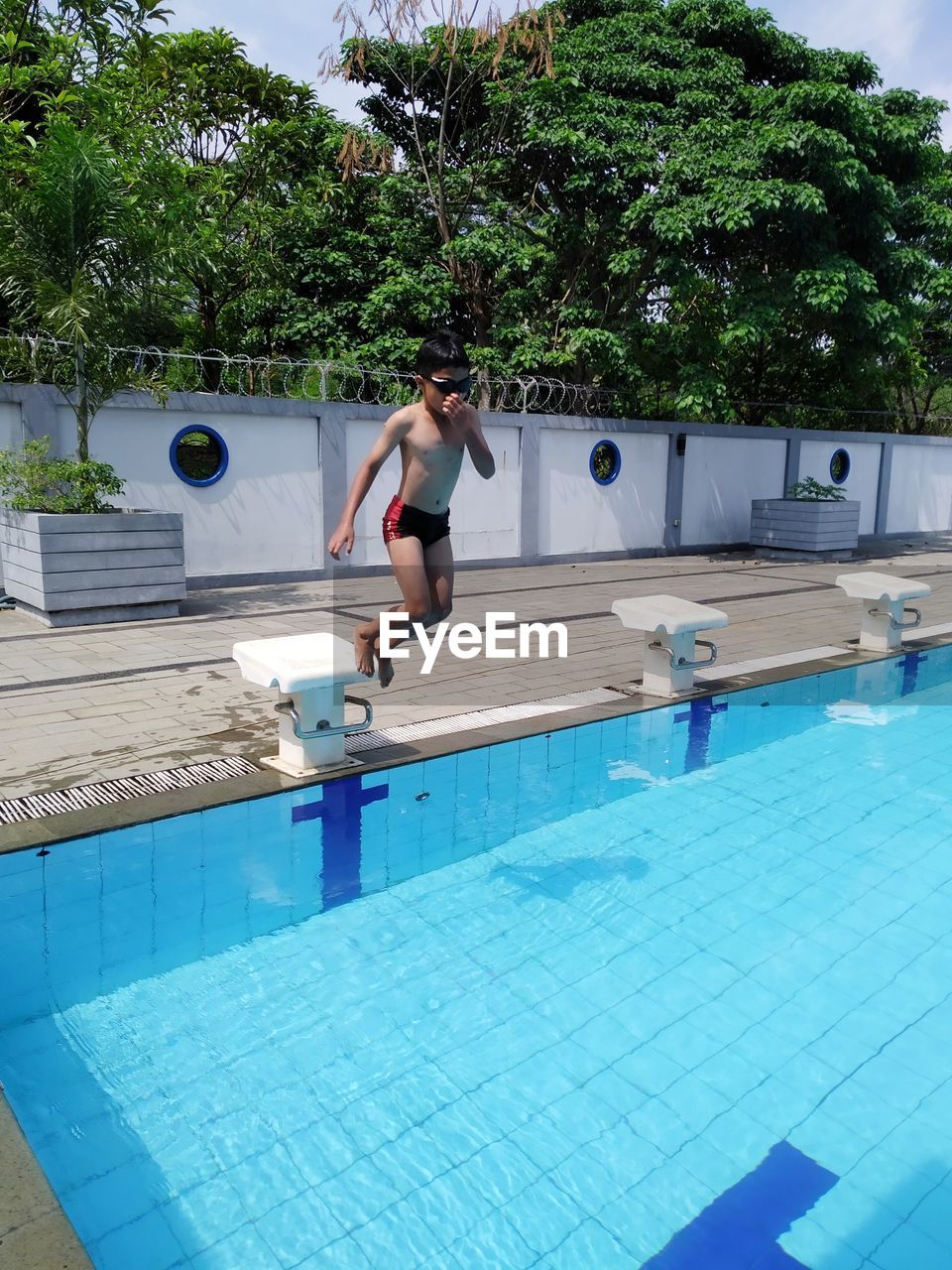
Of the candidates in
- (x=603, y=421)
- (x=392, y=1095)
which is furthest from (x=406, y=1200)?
(x=603, y=421)

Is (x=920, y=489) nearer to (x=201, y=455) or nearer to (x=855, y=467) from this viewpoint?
(x=855, y=467)

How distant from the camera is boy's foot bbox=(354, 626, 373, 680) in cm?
500

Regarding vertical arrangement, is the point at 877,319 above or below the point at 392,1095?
above

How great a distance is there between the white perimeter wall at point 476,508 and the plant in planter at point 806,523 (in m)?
5.70

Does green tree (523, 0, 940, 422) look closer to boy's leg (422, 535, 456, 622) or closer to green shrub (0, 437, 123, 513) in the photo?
green shrub (0, 437, 123, 513)

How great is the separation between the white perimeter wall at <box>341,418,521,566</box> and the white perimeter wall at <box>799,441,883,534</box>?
8124 millimetres

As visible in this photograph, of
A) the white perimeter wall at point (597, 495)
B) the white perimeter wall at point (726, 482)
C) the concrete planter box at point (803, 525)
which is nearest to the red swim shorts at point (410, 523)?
the white perimeter wall at point (597, 495)

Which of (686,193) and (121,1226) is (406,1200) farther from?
(686,193)

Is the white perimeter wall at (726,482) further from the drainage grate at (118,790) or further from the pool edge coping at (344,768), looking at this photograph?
the drainage grate at (118,790)

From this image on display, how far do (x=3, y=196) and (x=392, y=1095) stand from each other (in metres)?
9.48

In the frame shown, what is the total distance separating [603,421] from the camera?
1656cm

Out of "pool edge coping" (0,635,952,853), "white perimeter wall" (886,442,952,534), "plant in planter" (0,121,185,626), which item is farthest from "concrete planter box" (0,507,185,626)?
"white perimeter wall" (886,442,952,534)

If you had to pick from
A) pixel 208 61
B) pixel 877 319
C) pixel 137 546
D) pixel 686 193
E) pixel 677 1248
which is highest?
pixel 208 61

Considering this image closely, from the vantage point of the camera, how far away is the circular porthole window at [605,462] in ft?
54.7
